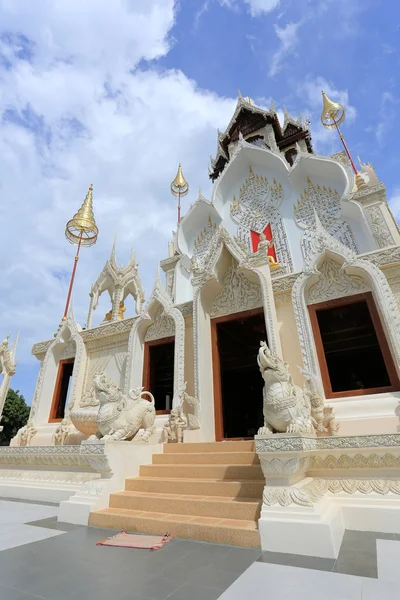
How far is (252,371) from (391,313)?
20.9 ft

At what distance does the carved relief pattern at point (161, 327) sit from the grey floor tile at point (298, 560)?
4459 millimetres

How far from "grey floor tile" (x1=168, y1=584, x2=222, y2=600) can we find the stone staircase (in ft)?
2.67

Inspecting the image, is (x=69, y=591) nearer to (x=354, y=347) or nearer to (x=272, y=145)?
(x=354, y=347)

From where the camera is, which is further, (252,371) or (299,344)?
(252,371)

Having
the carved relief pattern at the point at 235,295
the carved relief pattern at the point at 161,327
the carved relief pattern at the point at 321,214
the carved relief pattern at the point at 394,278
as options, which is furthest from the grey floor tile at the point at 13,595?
the carved relief pattern at the point at 321,214

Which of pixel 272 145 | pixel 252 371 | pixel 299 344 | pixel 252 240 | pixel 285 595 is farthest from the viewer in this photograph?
pixel 272 145

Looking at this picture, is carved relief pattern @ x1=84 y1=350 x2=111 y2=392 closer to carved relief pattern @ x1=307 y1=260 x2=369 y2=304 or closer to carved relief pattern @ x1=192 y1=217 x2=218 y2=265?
carved relief pattern @ x1=192 y1=217 x2=218 y2=265

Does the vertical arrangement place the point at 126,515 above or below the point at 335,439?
below

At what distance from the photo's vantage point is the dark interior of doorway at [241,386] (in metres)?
8.50

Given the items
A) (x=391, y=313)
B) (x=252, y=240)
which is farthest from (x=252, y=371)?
(x=391, y=313)

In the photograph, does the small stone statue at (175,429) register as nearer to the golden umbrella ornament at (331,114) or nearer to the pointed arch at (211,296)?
the pointed arch at (211,296)

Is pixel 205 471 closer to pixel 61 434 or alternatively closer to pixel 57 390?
pixel 61 434

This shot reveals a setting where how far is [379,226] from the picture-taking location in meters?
6.90

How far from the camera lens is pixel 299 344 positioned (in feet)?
16.0
